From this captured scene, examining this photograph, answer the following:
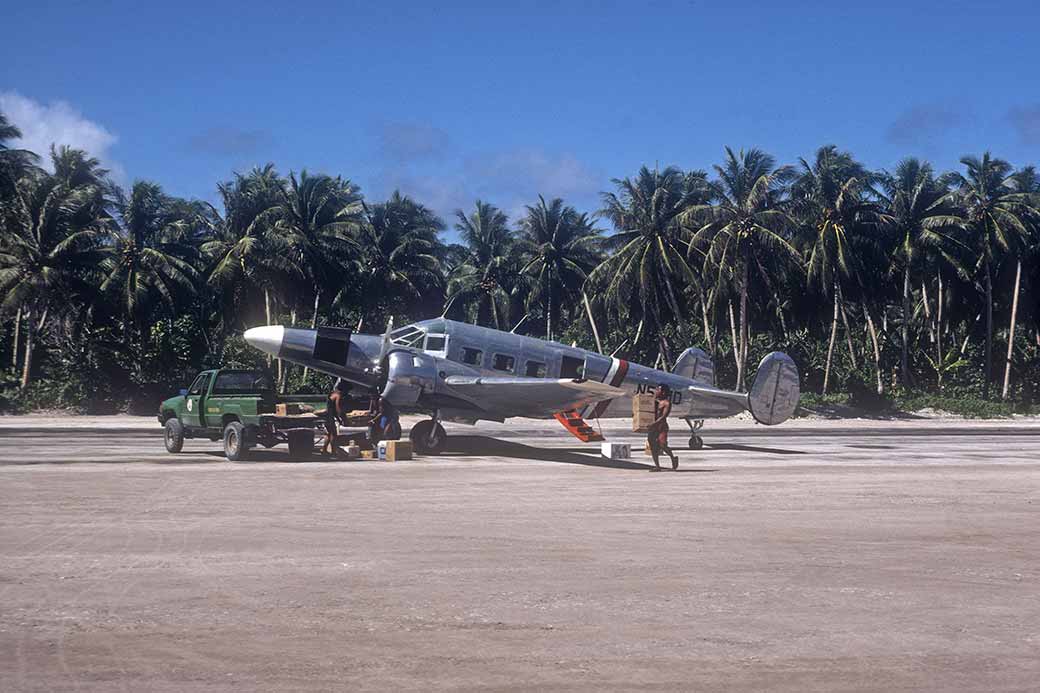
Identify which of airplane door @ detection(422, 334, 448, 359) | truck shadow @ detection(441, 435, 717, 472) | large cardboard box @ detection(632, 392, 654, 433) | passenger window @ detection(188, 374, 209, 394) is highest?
airplane door @ detection(422, 334, 448, 359)

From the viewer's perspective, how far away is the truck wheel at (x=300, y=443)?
974 inches

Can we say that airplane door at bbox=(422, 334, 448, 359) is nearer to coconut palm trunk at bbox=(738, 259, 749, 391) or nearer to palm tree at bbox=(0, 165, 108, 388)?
palm tree at bbox=(0, 165, 108, 388)

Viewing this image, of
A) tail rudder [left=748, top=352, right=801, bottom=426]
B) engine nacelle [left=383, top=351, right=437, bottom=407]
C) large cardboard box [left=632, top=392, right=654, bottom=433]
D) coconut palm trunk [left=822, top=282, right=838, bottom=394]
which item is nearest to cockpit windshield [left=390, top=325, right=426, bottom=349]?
engine nacelle [left=383, top=351, right=437, bottom=407]

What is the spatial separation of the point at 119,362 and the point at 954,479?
44.3m

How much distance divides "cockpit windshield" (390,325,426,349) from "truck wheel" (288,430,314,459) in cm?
442

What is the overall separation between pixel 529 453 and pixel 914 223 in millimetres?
47973

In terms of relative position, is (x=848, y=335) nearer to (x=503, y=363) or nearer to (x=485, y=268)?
(x=485, y=268)

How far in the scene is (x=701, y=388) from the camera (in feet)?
103

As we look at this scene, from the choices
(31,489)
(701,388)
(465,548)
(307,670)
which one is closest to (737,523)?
(465,548)

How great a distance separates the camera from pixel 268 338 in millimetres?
26969

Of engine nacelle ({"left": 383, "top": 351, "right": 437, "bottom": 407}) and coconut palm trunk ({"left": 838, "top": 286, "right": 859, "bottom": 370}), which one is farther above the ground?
coconut palm trunk ({"left": 838, "top": 286, "right": 859, "bottom": 370})

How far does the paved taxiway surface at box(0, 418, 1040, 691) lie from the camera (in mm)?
7391

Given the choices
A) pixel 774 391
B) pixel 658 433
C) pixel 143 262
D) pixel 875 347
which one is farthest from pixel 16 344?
pixel 875 347

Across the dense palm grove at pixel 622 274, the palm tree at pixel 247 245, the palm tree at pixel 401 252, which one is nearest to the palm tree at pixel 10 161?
the dense palm grove at pixel 622 274
